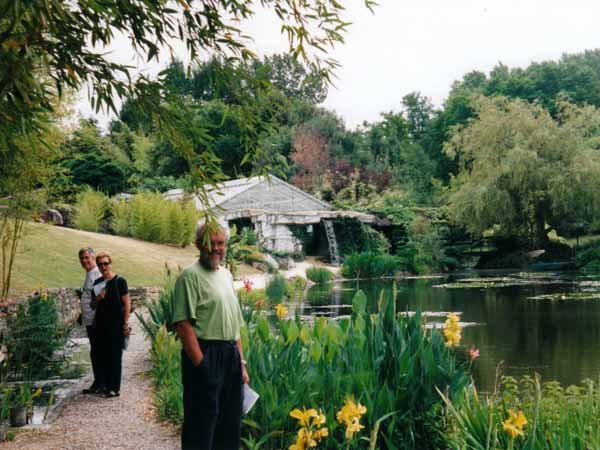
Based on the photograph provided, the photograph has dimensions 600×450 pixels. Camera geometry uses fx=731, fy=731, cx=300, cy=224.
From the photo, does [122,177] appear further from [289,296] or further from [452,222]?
[289,296]

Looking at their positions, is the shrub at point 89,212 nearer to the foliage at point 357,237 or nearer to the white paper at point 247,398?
the foliage at point 357,237

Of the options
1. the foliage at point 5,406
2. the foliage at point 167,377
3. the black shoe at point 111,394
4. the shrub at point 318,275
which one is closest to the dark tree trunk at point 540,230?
the shrub at point 318,275

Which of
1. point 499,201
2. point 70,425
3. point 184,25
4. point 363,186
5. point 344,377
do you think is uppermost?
point 363,186

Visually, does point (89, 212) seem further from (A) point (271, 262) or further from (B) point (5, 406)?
(B) point (5, 406)

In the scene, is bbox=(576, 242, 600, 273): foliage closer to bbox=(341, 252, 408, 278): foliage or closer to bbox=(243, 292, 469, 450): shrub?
bbox=(341, 252, 408, 278): foliage

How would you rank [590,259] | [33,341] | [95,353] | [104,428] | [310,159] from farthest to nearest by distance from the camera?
[310,159] → [590,259] → [33,341] → [95,353] → [104,428]

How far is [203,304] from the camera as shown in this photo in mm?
3652

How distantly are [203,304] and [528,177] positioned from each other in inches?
1051

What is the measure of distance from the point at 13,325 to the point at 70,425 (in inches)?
97.1

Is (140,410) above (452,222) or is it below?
below

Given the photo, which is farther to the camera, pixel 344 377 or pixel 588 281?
pixel 588 281

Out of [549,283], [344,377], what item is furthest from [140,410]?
[549,283]

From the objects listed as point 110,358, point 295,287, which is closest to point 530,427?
point 110,358

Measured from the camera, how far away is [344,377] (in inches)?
179
